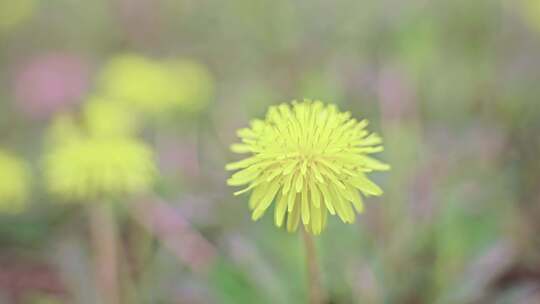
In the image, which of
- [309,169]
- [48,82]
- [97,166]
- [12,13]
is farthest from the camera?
[12,13]

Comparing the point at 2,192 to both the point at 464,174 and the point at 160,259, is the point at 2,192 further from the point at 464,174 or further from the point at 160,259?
the point at 464,174

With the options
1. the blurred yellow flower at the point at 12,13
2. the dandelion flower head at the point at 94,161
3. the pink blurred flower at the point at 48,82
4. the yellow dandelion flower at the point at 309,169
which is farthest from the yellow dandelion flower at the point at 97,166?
the blurred yellow flower at the point at 12,13

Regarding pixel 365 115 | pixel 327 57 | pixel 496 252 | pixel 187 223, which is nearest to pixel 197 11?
pixel 327 57

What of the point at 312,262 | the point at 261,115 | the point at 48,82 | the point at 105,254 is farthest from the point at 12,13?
the point at 312,262

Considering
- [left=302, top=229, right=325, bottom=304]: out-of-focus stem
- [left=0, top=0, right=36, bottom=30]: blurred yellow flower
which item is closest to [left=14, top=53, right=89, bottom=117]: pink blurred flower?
[left=0, top=0, right=36, bottom=30]: blurred yellow flower

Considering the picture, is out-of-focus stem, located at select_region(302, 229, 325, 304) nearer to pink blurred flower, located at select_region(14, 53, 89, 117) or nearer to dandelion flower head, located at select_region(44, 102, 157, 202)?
dandelion flower head, located at select_region(44, 102, 157, 202)

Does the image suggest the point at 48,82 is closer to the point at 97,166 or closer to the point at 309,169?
the point at 97,166

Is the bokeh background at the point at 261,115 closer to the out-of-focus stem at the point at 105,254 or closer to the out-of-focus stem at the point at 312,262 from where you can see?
the out-of-focus stem at the point at 105,254
